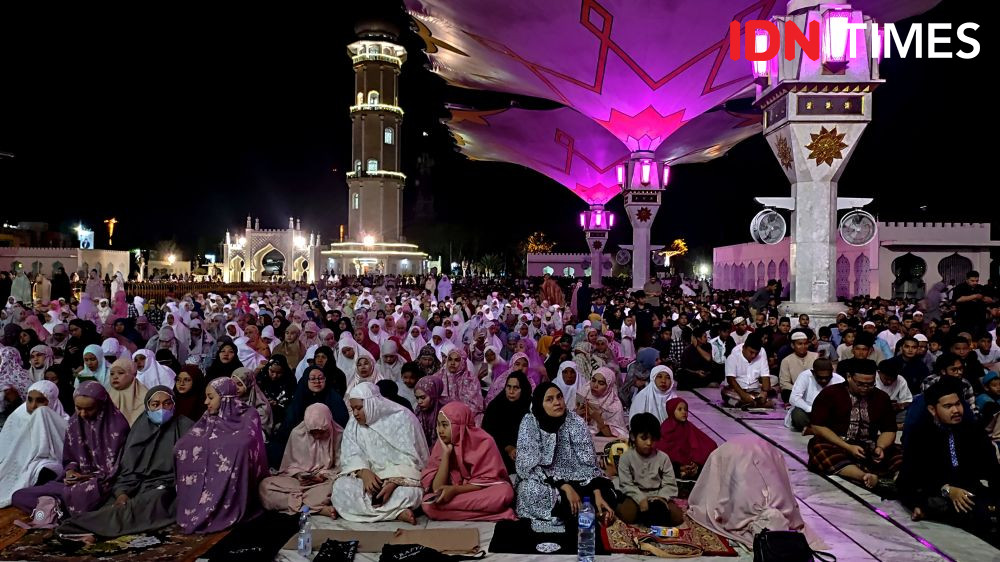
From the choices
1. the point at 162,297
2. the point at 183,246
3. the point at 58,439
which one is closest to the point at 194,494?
the point at 58,439

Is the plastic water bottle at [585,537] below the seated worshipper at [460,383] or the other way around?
below

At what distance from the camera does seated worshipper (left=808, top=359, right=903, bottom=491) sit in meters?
3.80

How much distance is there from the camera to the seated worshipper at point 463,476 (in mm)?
3334

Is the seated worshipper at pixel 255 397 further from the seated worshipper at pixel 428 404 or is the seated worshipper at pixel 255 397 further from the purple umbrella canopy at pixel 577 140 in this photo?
the purple umbrella canopy at pixel 577 140

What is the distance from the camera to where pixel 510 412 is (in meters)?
4.02

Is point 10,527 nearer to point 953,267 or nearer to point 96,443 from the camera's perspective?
point 96,443

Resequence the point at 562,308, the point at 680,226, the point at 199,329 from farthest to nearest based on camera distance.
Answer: the point at 680,226 → the point at 562,308 → the point at 199,329

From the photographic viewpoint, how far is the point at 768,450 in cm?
321

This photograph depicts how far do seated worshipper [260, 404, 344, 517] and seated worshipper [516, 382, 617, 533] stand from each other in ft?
3.20

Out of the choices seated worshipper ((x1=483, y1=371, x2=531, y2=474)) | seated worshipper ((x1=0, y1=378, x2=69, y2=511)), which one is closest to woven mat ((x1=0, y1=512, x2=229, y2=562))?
seated worshipper ((x1=0, y1=378, x2=69, y2=511))

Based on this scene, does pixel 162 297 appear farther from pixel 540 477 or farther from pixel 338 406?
pixel 540 477

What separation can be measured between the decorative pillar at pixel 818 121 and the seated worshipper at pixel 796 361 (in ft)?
4.79

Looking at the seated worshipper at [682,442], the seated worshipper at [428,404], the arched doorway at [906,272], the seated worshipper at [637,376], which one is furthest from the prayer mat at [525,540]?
the arched doorway at [906,272]

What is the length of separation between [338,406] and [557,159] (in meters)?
19.4
